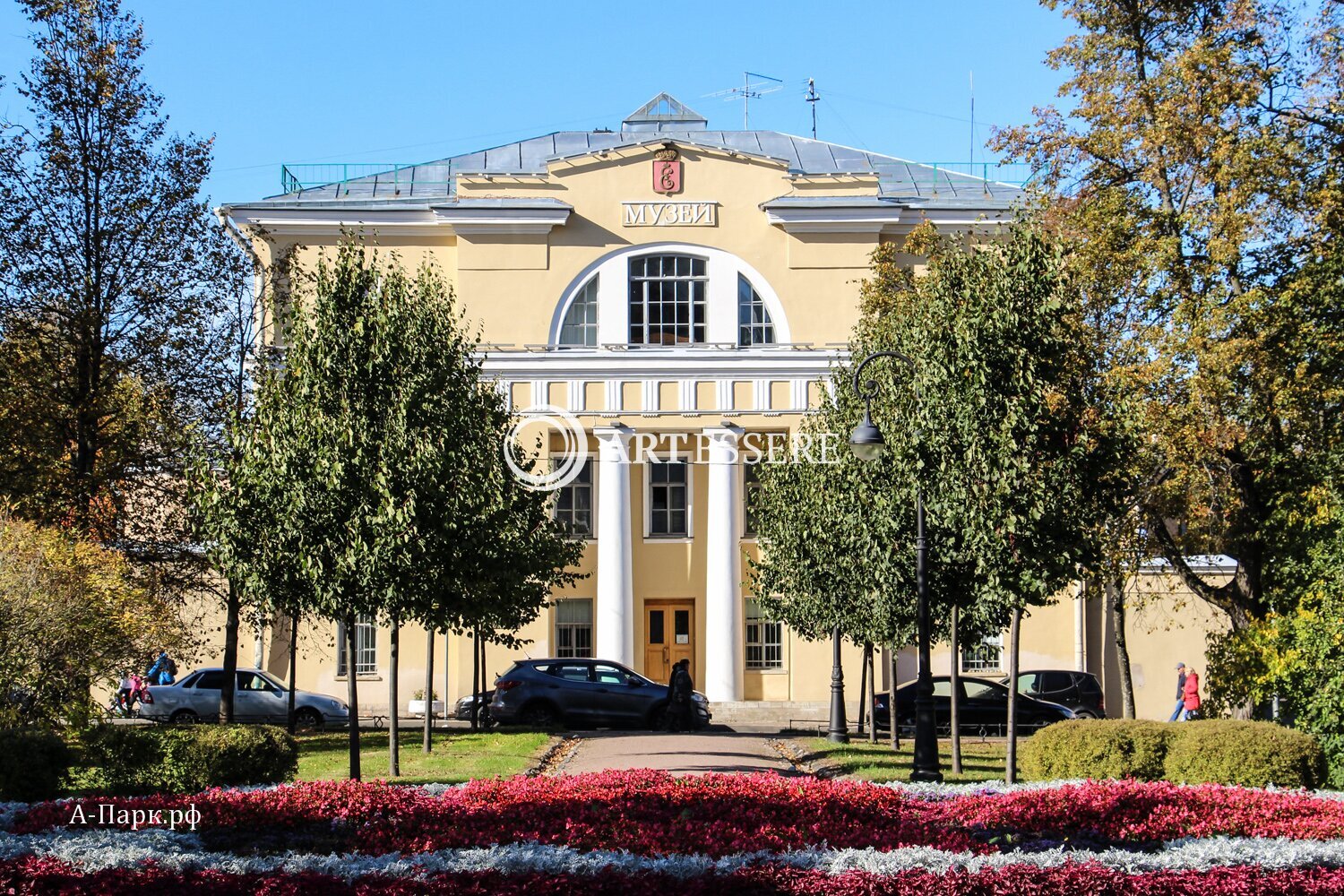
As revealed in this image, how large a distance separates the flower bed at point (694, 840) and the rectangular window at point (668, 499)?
23683 millimetres

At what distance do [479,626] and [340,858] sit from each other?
549 inches

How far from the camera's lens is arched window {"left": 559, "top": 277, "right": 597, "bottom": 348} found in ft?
119

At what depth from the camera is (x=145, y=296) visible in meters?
25.2

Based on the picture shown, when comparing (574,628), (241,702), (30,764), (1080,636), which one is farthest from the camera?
(574,628)

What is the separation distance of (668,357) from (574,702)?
1038 cm

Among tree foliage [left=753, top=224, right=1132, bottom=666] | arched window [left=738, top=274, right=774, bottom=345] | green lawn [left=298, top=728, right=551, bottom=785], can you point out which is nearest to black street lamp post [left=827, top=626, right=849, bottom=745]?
green lawn [left=298, top=728, right=551, bottom=785]

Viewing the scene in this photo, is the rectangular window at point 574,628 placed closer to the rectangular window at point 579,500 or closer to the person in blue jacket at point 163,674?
the rectangular window at point 579,500

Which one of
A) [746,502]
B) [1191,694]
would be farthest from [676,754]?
[746,502]

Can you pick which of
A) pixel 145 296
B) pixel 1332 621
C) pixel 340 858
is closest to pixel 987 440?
pixel 1332 621

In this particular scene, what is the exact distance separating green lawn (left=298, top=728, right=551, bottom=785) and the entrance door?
10148mm

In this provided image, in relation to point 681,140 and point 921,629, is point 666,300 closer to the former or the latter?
point 681,140

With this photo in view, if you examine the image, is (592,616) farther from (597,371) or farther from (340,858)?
(340,858)

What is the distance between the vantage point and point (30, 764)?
1408 centimetres

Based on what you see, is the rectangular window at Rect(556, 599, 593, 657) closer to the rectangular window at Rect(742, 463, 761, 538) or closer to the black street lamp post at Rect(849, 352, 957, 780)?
the rectangular window at Rect(742, 463, 761, 538)
